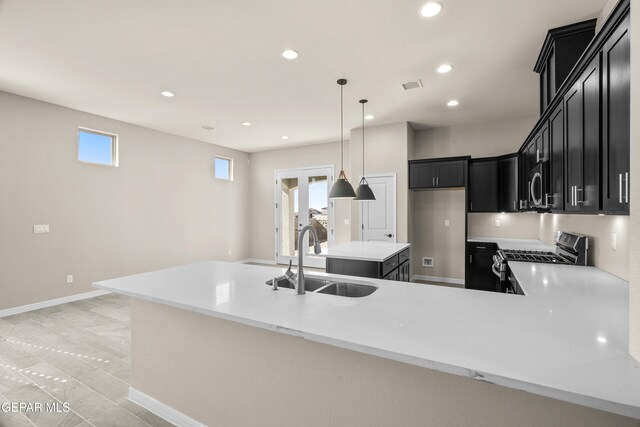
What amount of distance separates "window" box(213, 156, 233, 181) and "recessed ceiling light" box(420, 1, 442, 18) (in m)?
5.85

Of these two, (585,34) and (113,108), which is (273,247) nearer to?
(113,108)

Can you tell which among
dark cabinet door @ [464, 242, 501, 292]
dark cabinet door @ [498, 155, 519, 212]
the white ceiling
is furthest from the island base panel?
dark cabinet door @ [464, 242, 501, 292]

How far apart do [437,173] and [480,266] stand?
1.68 meters

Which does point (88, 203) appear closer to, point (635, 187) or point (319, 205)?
point (319, 205)

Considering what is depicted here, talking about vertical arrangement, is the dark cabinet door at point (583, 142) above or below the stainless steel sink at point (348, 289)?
above

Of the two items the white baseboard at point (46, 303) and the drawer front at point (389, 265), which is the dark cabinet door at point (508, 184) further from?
the white baseboard at point (46, 303)

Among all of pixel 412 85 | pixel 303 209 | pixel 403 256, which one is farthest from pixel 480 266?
pixel 303 209

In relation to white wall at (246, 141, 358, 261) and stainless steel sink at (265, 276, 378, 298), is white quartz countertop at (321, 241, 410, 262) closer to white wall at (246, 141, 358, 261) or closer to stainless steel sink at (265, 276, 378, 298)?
stainless steel sink at (265, 276, 378, 298)

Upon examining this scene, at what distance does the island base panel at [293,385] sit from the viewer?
120 centimetres

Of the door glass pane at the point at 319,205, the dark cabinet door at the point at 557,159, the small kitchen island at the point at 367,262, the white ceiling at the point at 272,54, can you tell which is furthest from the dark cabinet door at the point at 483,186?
the door glass pane at the point at 319,205

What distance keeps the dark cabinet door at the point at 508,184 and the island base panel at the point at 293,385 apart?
3.85 metres

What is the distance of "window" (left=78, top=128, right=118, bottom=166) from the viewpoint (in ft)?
16.0

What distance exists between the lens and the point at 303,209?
7.48 metres

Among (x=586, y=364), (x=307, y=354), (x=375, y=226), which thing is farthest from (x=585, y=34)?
(x=375, y=226)
